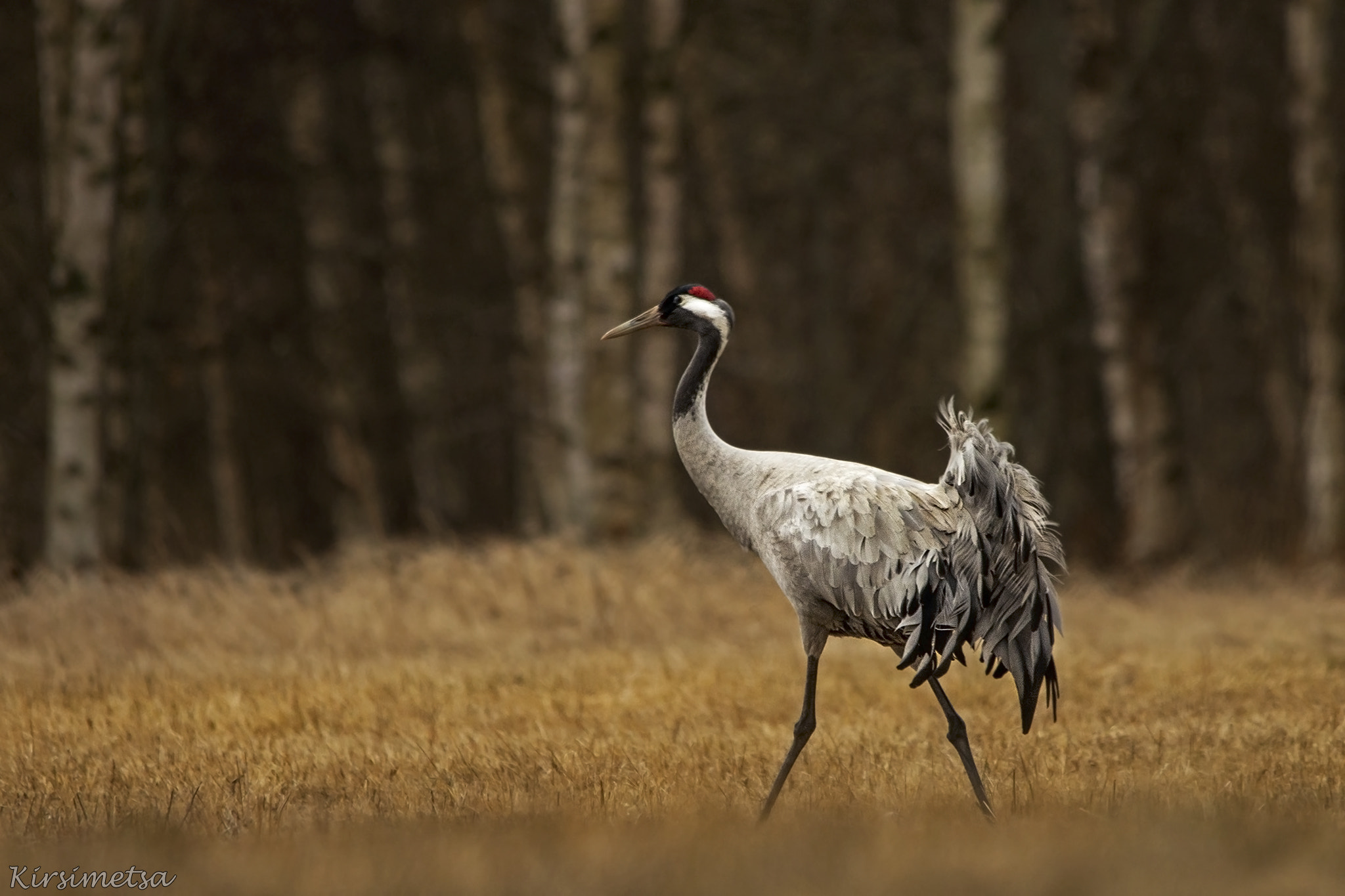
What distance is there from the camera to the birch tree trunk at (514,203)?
17.9 meters

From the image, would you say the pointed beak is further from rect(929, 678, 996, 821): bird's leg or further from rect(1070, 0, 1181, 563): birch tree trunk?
rect(1070, 0, 1181, 563): birch tree trunk

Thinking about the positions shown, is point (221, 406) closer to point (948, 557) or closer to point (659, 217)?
point (659, 217)

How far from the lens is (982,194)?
42.1 ft

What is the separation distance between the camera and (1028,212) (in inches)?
985

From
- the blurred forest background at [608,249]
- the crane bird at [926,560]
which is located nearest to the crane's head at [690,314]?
the crane bird at [926,560]

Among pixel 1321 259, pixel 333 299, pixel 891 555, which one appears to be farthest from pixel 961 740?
pixel 333 299

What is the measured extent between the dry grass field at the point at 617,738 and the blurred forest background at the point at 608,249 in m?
Result: 1.54

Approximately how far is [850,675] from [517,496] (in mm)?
15444

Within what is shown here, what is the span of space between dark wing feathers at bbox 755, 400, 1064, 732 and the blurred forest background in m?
6.70

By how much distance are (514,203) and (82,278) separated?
22.3 feet

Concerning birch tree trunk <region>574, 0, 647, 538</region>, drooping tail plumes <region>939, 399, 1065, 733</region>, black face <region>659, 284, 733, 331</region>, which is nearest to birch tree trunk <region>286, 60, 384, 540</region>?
birch tree trunk <region>574, 0, 647, 538</region>

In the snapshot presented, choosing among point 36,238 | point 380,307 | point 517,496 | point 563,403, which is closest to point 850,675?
point 563,403

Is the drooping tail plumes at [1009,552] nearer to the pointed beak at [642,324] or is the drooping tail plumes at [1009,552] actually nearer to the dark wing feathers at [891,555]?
the dark wing feathers at [891,555]

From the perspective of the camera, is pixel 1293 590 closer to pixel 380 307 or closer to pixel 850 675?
pixel 850 675
